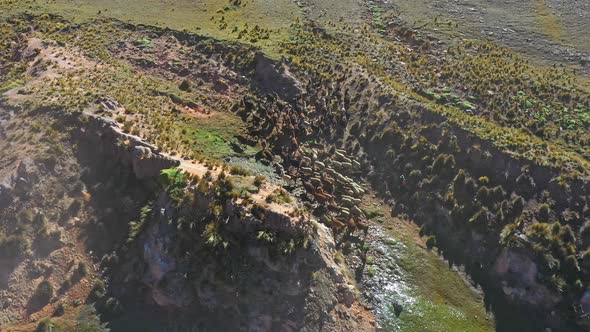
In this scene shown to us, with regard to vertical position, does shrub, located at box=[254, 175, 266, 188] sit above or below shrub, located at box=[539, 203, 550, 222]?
below

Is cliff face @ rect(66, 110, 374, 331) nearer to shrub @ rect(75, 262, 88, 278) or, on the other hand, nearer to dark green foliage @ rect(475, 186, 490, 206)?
shrub @ rect(75, 262, 88, 278)

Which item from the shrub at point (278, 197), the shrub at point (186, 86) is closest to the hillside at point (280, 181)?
the shrub at point (278, 197)

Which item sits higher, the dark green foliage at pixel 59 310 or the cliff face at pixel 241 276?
the cliff face at pixel 241 276

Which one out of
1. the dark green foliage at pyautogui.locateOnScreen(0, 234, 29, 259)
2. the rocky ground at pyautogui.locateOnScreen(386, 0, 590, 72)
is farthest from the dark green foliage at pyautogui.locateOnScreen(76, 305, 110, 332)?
the rocky ground at pyautogui.locateOnScreen(386, 0, 590, 72)

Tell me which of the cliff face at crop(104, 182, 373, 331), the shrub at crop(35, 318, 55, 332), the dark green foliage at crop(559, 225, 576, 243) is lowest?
the shrub at crop(35, 318, 55, 332)

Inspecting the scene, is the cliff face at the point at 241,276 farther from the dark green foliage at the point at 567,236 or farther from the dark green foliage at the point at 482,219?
the dark green foliage at the point at 567,236

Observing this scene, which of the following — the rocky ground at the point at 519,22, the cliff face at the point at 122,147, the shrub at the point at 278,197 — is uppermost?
Result: the rocky ground at the point at 519,22

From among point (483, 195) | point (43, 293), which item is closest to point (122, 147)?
point (43, 293)

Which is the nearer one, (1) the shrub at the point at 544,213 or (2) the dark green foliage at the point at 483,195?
(1) the shrub at the point at 544,213

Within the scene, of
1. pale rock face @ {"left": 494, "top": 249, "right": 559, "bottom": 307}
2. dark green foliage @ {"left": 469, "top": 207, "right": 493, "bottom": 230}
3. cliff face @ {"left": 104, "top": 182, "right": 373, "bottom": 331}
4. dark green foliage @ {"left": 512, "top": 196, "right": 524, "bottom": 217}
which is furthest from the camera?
dark green foliage @ {"left": 512, "top": 196, "right": 524, "bottom": 217}

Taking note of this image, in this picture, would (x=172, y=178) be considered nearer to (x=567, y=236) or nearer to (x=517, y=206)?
(x=517, y=206)

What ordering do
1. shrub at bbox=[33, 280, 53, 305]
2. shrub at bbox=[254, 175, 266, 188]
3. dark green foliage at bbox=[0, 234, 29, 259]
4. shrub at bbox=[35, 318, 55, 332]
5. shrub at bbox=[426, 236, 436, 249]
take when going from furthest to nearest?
1. shrub at bbox=[426, 236, 436, 249]
2. shrub at bbox=[254, 175, 266, 188]
3. dark green foliage at bbox=[0, 234, 29, 259]
4. shrub at bbox=[33, 280, 53, 305]
5. shrub at bbox=[35, 318, 55, 332]
